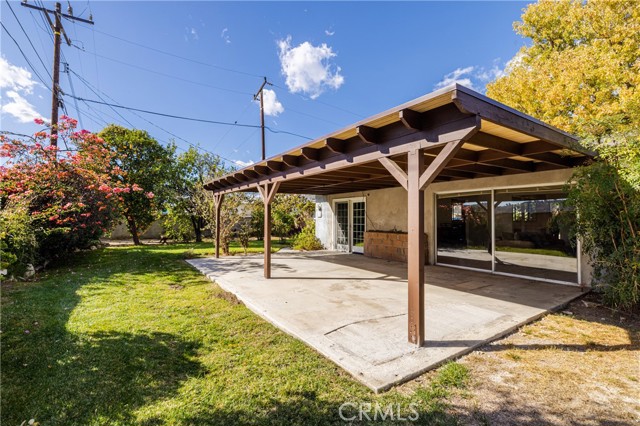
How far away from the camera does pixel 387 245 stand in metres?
9.43

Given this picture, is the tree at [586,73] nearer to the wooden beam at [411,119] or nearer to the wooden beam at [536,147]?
the wooden beam at [536,147]

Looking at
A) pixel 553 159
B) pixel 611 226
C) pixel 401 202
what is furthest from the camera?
pixel 401 202

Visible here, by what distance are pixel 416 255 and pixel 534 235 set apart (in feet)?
16.7

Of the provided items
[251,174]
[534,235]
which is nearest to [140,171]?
[251,174]

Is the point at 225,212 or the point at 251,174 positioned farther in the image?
the point at 225,212

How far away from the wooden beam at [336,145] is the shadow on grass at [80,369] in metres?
3.12

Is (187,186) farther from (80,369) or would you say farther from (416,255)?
(416,255)

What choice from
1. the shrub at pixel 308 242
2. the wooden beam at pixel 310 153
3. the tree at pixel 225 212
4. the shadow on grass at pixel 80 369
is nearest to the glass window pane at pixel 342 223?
the shrub at pixel 308 242

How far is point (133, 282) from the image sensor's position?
6418 millimetres

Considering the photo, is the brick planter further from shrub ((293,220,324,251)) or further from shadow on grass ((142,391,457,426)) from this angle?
shadow on grass ((142,391,457,426))

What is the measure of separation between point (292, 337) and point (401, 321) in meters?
1.47

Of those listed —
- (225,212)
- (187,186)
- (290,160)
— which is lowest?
(225,212)

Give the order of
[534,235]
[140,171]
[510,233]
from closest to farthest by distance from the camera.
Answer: [534,235], [510,233], [140,171]

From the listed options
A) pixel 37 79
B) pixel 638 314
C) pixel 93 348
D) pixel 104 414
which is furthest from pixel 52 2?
pixel 638 314
